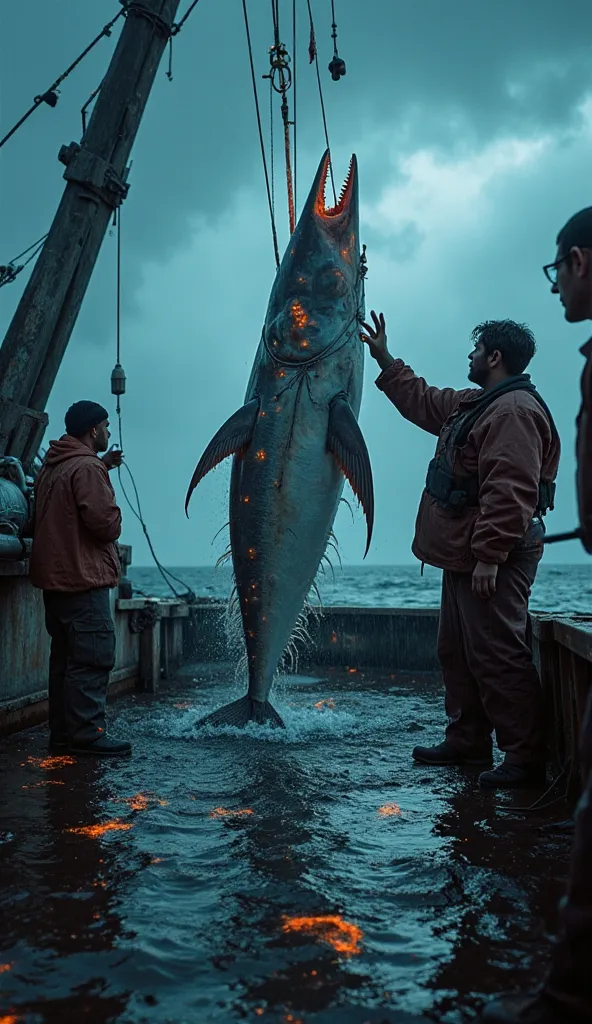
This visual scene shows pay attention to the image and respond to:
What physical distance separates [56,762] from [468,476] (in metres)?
3.08

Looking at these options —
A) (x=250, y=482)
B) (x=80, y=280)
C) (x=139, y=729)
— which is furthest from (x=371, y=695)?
(x=80, y=280)

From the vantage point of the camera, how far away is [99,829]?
11.7 ft

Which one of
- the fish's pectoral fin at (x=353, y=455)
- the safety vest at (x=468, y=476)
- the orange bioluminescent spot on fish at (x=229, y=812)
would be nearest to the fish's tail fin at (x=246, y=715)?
the fish's pectoral fin at (x=353, y=455)

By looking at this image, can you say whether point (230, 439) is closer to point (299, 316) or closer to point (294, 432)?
point (294, 432)

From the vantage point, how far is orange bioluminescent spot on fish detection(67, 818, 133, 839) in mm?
3496

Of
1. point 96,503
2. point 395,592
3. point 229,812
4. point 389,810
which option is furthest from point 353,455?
point 395,592

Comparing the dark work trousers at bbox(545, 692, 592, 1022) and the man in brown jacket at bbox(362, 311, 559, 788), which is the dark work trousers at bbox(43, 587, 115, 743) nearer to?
the man in brown jacket at bbox(362, 311, 559, 788)

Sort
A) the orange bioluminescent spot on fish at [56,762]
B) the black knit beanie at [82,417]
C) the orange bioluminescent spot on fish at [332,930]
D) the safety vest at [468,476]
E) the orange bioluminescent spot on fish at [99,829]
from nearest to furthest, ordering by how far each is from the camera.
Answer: the orange bioluminescent spot on fish at [332,930], the orange bioluminescent spot on fish at [99,829], the safety vest at [468,476], the orange bioluminescent spot on fish at [56,762], the black knit beanie at [82,417]

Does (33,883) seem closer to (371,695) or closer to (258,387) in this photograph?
(258,387)

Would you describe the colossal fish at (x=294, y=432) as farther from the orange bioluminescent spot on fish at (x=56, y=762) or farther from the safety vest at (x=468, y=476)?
the orange bioluminescent spot on fish at (x=56, y=762)

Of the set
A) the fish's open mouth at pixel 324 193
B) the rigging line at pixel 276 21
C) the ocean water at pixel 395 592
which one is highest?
the rigging line at pixel 276 21

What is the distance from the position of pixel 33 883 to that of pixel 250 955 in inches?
39.9

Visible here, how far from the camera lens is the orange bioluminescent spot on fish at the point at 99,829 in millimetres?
3496

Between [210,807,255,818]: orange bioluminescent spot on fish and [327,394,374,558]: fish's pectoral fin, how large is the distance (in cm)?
205
